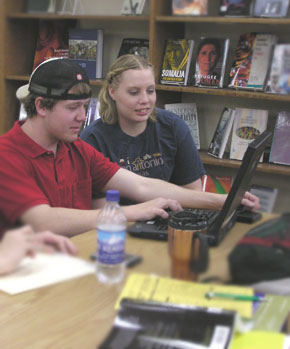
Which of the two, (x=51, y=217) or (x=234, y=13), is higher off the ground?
(x=234, y=13)

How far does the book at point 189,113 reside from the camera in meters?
1.46

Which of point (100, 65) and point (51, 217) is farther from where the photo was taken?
point (100, 65)

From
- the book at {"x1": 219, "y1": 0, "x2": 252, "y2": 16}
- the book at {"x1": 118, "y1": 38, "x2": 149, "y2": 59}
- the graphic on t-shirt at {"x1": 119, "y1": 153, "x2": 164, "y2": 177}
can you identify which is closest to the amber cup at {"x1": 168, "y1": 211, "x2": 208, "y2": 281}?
the book at {"x1": 219, "y1": 0, "x2": 252, "y2": 16}

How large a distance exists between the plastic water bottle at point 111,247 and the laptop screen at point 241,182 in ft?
0.57

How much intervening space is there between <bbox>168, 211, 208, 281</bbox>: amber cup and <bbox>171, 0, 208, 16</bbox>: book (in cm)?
24

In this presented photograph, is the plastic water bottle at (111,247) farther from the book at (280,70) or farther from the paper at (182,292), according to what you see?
the book at (280,70)

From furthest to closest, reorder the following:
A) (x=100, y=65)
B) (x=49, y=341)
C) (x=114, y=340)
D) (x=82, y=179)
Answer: (x=100, y=65) → (x=82, y=179) → (x=49, y=341) → (x=114, y=340)

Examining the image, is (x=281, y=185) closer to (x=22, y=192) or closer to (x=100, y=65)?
(x=22, y=192)

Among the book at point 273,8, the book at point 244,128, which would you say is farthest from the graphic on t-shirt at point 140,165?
the book at point 273,8

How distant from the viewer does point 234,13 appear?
0.47 meters

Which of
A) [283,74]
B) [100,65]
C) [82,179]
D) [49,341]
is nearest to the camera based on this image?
[283,74]

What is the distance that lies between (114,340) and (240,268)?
0.14 m

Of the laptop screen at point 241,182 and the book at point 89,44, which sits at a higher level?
the book at point 89,44

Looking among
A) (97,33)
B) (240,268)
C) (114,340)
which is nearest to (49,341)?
(114,340)
